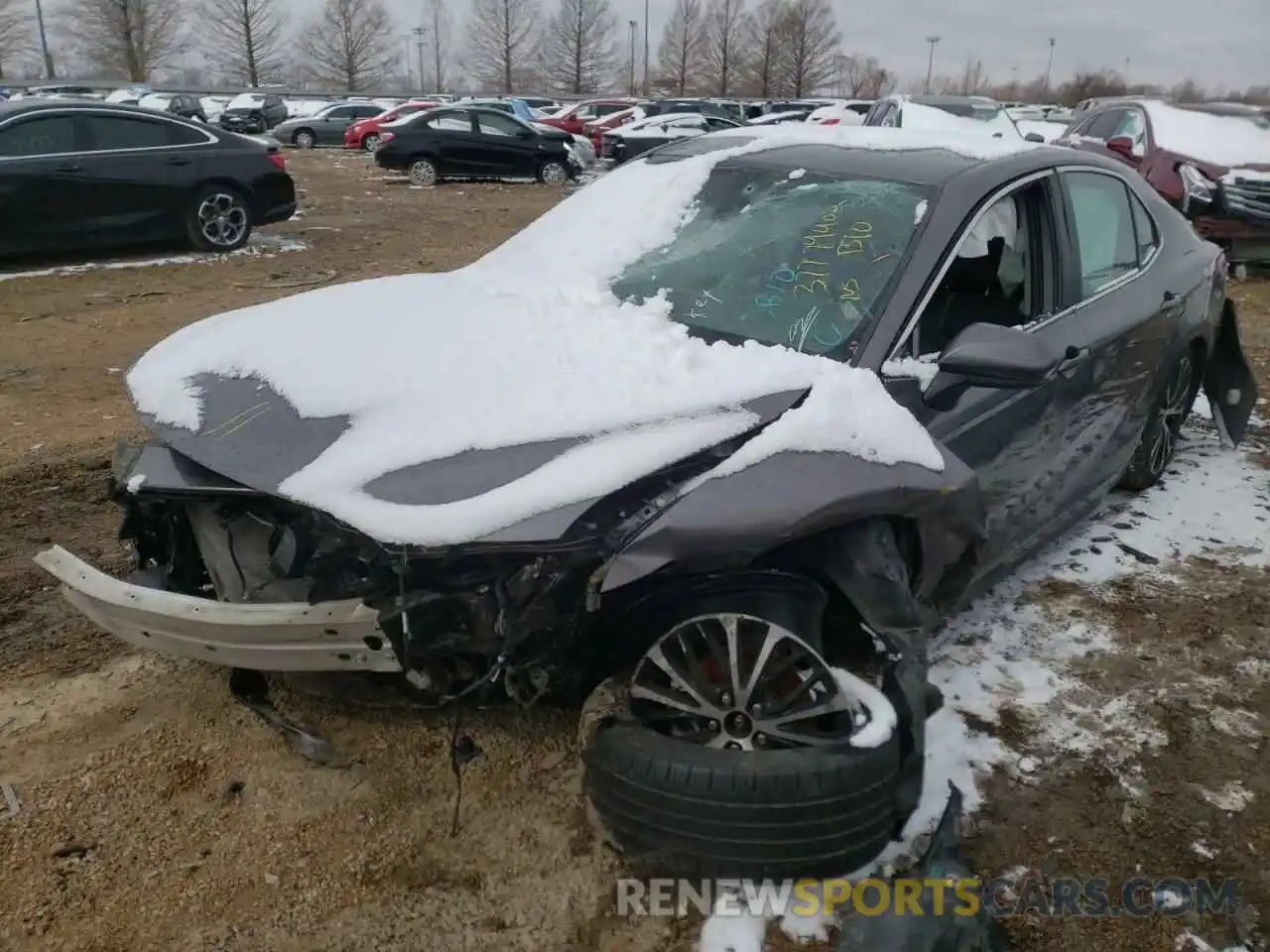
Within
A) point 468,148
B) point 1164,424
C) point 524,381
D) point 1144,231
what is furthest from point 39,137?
point 468,148

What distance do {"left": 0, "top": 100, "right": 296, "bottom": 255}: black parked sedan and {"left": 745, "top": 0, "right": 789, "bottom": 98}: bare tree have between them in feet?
199

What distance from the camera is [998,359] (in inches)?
103

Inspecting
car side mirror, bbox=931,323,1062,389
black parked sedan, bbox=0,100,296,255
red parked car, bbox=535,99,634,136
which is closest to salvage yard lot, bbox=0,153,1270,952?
car side mirror, bbox=931,323,1062,389

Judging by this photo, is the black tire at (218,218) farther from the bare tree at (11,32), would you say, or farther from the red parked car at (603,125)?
the bare tree at (11,32)

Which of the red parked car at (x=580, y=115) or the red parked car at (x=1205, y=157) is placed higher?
the red parked car at (x=1205, y=157)

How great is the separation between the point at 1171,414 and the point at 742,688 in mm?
3253

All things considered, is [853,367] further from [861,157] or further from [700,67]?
[700,67]

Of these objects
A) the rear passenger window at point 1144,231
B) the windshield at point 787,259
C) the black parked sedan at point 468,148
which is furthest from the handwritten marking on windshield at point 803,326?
the black parked sedan at point 468,148

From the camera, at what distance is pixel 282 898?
2342mm

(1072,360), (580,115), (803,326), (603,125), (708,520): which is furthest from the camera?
(580,115)

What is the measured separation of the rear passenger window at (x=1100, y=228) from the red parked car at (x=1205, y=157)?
5690 millimetres

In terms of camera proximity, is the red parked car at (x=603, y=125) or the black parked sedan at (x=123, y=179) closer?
the black parked sedan at (x=123, y=179)

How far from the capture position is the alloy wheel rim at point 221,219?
995 centimetres

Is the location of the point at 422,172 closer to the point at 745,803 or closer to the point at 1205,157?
the point at 1205,157
